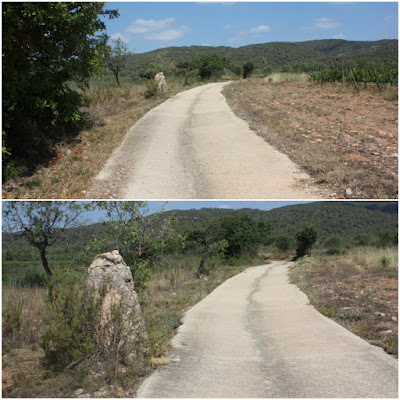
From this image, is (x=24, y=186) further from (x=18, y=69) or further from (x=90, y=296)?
(x=90, y=296)

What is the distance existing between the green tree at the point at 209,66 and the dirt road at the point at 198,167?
3401cm

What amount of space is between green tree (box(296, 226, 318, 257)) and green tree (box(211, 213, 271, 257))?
5.89 meters

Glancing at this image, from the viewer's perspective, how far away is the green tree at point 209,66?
4550 cm

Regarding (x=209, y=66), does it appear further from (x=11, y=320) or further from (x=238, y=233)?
(x=11, y=320)

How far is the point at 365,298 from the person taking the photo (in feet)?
29.0

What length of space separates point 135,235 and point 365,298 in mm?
5600

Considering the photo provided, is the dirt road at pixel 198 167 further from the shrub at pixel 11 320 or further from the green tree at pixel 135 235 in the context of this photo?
the shrub at pixel 11 320

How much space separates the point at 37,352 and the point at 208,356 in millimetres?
2550

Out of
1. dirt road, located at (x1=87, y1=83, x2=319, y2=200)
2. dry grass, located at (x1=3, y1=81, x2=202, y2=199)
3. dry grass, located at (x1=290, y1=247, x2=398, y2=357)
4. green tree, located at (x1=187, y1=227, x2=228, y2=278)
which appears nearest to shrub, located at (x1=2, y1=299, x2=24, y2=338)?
dry grass, located at (x1=3, y1=81, x2=202, y2=199)

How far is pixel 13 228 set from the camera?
10609 mm

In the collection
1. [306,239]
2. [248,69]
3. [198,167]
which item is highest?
[248,69]

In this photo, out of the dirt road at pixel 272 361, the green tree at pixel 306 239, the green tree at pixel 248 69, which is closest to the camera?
the dirt road at pixel 272 361

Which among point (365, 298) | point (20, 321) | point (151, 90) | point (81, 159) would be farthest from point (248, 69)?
point (20, 321)

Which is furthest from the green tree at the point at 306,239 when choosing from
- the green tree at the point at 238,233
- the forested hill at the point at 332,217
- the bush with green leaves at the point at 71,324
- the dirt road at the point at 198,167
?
the bush with green leaves at the point at 71,324
